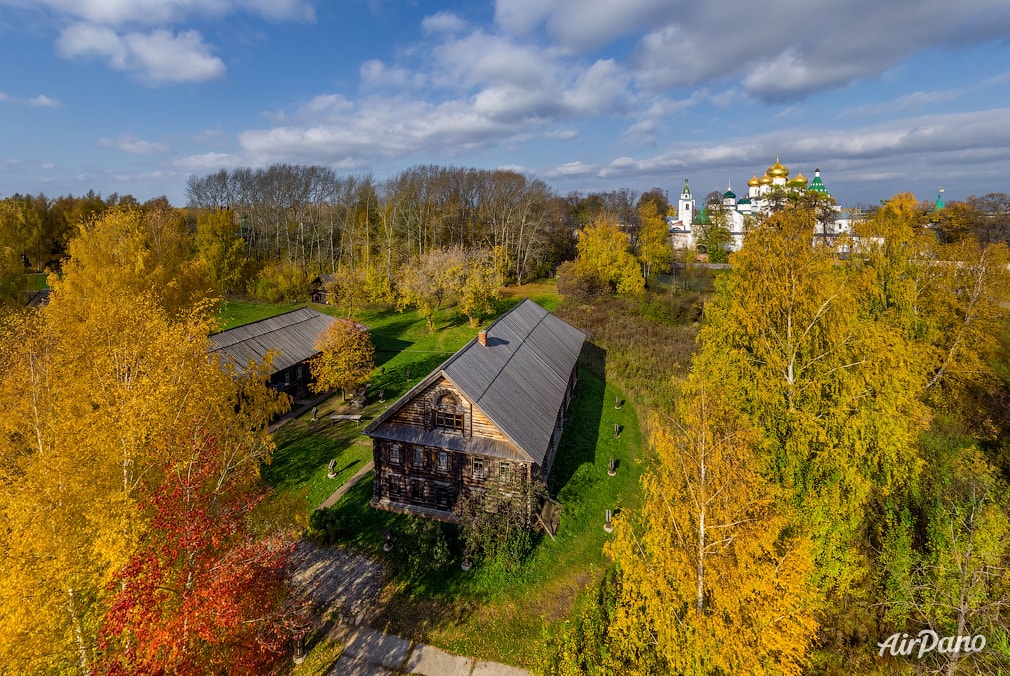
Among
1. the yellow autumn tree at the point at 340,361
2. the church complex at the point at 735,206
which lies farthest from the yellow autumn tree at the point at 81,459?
the church complex at the point at 735,206

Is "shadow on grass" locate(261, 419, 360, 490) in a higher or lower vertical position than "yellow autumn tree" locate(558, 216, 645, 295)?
lower

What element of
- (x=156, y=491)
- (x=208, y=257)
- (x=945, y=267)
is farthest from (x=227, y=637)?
(x=208, y=257)

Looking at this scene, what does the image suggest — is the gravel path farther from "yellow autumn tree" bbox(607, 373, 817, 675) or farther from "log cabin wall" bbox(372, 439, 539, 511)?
"yellow autumn tree" bbox(607, 373, 817, 675)

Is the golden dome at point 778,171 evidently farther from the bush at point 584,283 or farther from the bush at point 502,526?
the bush at point 502,526

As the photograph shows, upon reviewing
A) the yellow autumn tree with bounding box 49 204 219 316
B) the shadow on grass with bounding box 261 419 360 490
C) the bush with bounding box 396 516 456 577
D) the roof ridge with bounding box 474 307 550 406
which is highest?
the yellow autumn tree with bounding box 49 204 219 316

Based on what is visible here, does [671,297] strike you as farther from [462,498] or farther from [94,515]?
[94,515]

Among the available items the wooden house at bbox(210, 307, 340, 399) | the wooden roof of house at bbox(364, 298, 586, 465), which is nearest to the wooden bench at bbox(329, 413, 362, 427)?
the wooden house at bbox(210, 307, 340, 399)
